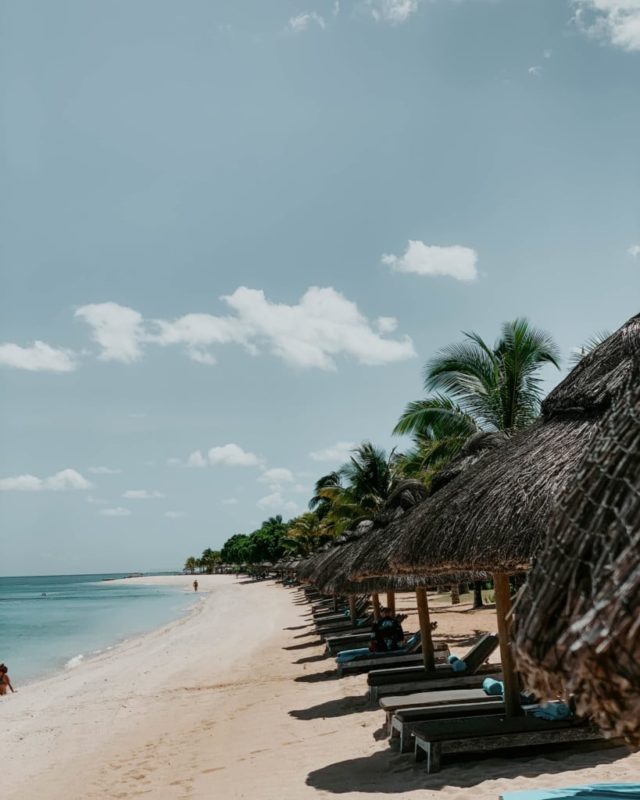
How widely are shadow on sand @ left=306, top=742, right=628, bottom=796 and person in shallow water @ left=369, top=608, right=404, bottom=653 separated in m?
5.28

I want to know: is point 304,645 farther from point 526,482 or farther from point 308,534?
point 308,534

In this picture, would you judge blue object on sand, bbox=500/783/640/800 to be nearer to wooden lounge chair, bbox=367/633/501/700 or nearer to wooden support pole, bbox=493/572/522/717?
wooden support pole, bbox=493/572/522/717

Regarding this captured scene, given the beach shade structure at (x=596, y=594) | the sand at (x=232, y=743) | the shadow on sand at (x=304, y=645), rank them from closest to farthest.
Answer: the beach shade structure at (x=596, y=594)
the sand at (x=232, y=743)
the shadow on sand at (x=304, y=645)

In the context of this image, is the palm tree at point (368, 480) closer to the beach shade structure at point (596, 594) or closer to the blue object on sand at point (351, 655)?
the blue object on sand at point (351, 655)

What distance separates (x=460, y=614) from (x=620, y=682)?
1955 centimetres

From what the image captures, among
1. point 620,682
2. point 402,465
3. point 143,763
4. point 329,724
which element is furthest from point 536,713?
point 402,465

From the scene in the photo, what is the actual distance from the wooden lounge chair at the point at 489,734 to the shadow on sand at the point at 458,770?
0.10 m

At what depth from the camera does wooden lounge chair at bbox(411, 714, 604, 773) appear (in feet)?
19.6

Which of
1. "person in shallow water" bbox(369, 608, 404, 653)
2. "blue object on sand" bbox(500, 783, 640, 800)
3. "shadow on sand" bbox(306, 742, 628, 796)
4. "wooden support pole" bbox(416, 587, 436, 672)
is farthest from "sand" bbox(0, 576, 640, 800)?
"blue object on sand" bbox(500, 783, 640, 800)

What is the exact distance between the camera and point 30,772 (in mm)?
8812

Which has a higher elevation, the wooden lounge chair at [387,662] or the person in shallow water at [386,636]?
the person in shallow water at [386,636]

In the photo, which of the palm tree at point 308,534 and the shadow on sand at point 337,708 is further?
the palm tree at point 308,534

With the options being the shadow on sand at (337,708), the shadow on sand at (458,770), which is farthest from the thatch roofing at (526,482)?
the shadow on sand at (337,708)

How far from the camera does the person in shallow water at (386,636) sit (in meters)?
11.8
